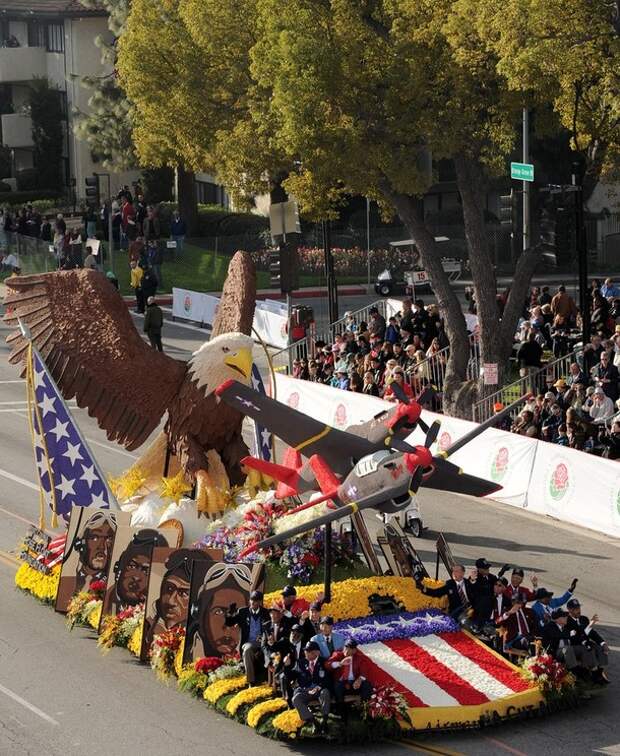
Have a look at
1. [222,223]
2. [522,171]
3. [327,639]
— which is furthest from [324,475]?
[222,223]

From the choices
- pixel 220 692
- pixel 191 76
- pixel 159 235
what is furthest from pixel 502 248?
pixel 220 692

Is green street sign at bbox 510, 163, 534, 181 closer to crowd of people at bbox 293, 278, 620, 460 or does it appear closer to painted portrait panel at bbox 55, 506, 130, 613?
crowd of people at bbox 293, 278, 620, 460

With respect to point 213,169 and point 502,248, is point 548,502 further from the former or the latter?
point 502,248

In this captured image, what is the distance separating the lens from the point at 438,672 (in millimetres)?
19484

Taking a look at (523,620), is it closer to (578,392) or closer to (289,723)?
(289,723)

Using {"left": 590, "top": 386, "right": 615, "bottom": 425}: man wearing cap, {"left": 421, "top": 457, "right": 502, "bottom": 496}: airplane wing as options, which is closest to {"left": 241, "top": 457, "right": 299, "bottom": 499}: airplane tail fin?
{"left": 421, "top": 457, "right": 502, "bottom": 496}: airplane wing

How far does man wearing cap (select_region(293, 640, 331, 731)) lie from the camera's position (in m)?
18.2

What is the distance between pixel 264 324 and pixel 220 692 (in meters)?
26.6

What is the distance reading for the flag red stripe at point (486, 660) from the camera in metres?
19.3

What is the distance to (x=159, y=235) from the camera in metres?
57.0

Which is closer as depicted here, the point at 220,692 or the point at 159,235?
the point at 220,692

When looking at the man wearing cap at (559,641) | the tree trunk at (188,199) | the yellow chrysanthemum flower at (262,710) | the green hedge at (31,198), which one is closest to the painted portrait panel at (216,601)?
the yellow chrysanthemum flower at (262,710)

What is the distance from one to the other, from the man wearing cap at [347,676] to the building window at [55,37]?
174 feet

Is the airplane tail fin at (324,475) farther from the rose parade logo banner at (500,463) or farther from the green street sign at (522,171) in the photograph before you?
the green street sign at (522,171)
